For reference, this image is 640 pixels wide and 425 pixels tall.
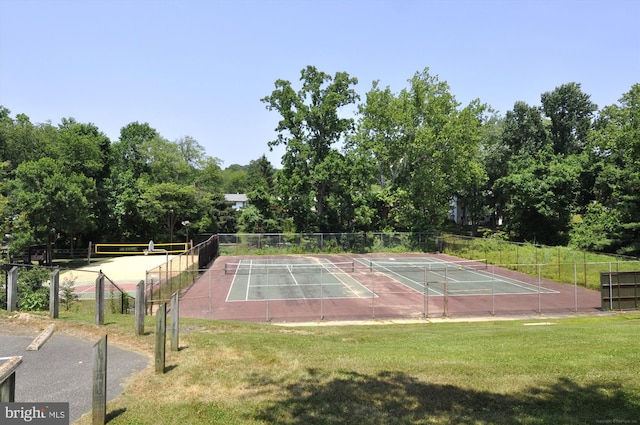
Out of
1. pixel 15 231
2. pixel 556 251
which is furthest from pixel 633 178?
pixel 15 231

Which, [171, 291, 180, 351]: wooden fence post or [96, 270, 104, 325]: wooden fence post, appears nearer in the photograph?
[171, 291, 180, 351]: wooden fence post

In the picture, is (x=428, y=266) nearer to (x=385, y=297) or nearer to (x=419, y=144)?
(x=385, y=297)

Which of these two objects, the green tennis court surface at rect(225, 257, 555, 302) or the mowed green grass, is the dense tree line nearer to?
the green tennis court surface at rect(225, 257, 555, 302)

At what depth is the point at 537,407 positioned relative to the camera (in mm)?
5520

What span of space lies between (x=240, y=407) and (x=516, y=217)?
2150 inches

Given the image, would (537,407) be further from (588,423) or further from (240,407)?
(240,407)

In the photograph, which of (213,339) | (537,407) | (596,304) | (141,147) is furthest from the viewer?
(141,147)

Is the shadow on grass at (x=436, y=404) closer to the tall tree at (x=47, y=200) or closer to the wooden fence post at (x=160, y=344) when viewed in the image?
the wooden fence post at (x=160, y=344)

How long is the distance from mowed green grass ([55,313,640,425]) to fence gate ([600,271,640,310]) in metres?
13.1

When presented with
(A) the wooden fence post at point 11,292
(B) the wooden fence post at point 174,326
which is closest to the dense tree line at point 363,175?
(A) the wooden fence post at point 11,292

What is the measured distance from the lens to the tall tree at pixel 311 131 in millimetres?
52156

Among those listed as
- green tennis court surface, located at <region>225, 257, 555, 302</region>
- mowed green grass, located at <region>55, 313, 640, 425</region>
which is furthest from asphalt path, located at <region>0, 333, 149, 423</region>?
green tennis court surface, located at <region>225, 257, 555, 302</region>

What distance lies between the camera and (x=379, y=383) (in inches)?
257

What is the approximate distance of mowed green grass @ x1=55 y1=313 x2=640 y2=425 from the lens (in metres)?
5.29
